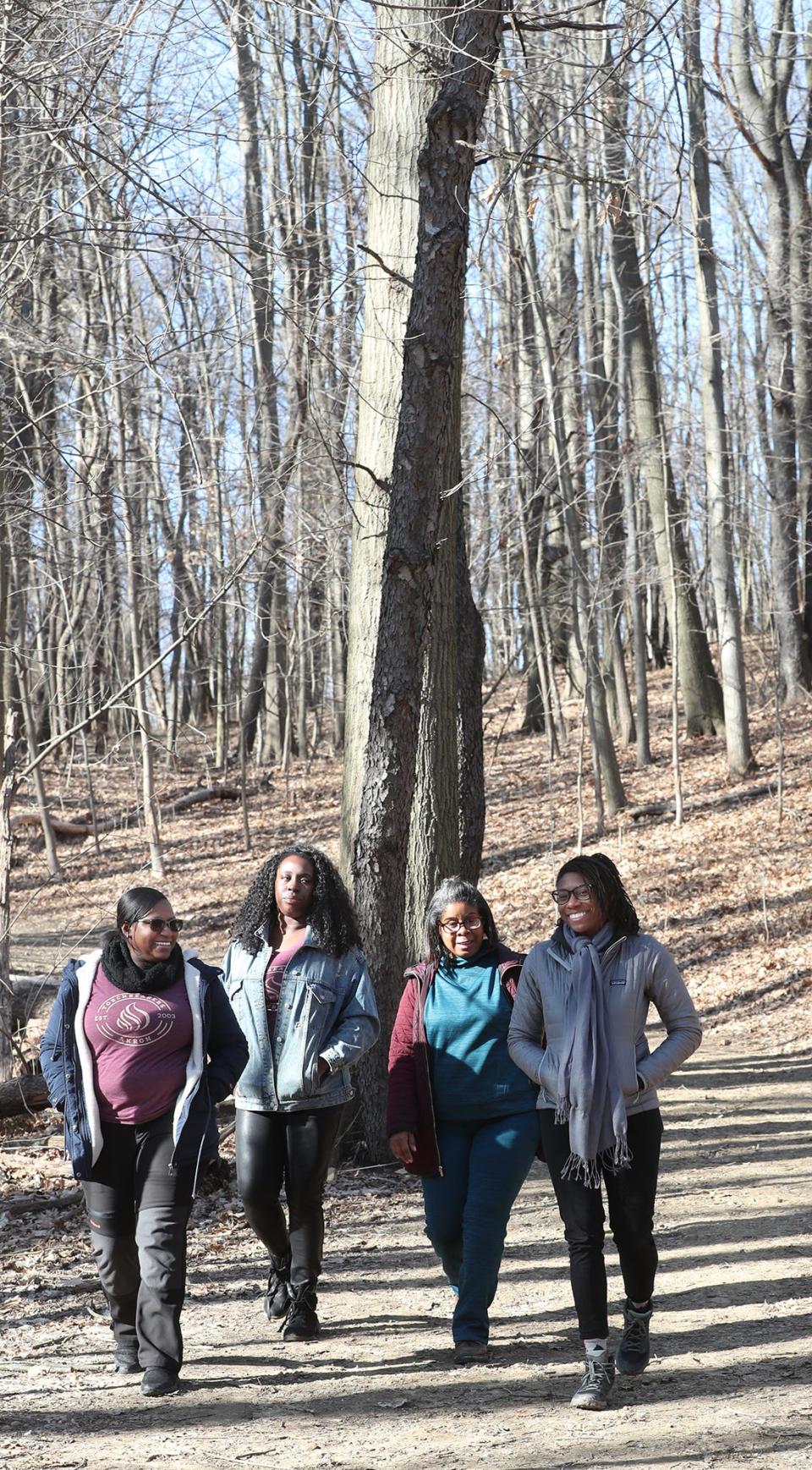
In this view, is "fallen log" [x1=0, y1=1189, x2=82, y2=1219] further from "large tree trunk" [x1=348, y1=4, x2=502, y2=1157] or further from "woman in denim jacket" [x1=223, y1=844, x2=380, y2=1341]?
"woman in denim jacket" [x1=223, y1=844, x2=380, y2=1341]

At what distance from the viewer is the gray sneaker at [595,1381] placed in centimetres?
409

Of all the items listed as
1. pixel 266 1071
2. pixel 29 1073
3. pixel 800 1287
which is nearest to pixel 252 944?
pixel 266 1071

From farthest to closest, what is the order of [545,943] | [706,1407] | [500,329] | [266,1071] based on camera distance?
[500,329] < [266,1071] < [545,943] < [706,1407]

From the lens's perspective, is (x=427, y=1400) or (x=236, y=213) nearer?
(x=427, y=1400)

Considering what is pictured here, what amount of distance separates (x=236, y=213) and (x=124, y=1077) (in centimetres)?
486

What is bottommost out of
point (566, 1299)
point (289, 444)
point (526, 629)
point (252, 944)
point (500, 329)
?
point (566, 1299)

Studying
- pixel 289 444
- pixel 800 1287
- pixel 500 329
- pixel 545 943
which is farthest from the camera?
pixel 500 329

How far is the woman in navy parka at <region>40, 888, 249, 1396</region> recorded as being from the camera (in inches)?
173

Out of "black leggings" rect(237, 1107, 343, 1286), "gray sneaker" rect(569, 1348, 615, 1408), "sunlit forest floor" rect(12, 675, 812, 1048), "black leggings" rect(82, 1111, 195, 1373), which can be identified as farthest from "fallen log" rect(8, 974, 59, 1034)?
"gray sneaker" rect(569, 1348, 615, 1408)

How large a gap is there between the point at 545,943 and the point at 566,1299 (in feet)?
6.15

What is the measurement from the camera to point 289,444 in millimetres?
16719

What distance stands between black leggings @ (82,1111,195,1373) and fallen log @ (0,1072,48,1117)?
3.42 m

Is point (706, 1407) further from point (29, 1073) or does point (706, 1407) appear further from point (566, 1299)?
point (29, 1073)

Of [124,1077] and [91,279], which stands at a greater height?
[91,279]
